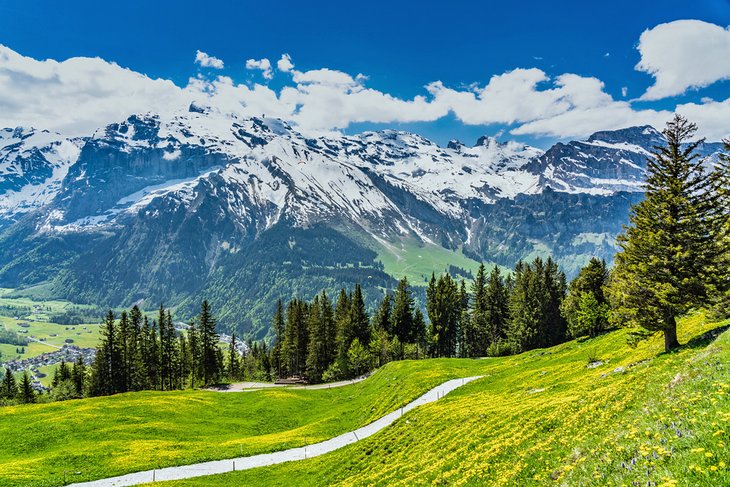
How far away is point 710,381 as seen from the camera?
1808cm

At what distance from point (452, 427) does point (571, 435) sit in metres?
15.0

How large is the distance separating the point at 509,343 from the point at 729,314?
7265cm

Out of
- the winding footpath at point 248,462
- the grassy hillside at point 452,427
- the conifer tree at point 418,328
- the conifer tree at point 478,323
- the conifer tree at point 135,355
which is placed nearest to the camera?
the grassy hillside at point 452,427

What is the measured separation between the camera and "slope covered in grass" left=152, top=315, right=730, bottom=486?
41.5ft

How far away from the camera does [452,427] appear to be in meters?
34.3

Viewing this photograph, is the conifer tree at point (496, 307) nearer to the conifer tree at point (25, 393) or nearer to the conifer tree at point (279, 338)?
Answer: the conifer tree at point (279, 338)

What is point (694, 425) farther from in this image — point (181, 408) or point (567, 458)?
point (181, 408)

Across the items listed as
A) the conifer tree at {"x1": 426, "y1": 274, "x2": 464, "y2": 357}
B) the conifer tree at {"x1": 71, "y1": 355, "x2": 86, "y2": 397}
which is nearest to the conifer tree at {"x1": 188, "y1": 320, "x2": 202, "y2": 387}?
the conifer tree at {"x1": 71, "y1": 355, "x2": 86, "y2": 397}

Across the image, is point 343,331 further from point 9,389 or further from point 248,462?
point 9,389

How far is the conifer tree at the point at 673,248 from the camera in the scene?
33.2m

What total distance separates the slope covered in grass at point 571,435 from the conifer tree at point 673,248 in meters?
3.23

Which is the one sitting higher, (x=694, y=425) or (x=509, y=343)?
(x=694, y=425)

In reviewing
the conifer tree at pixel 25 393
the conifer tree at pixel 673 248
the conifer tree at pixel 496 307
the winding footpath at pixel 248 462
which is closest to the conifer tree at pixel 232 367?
the conifer tree at pixel 25 393

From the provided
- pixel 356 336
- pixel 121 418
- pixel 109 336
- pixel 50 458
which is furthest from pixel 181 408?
pixel 356 336
